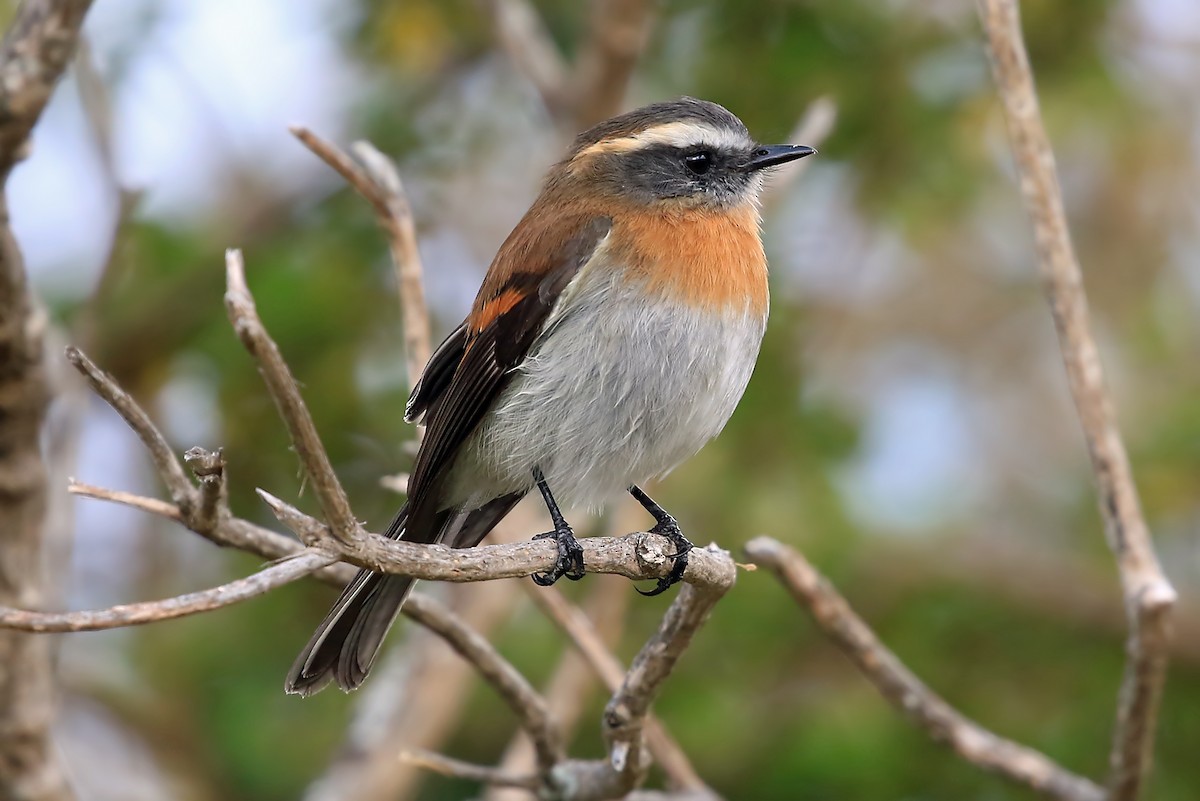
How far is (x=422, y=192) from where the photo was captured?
6977mm

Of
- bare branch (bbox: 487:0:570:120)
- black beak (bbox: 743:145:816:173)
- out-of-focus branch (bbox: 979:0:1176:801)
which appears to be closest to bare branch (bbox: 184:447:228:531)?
black beak (bbox: 743:145:816:173)

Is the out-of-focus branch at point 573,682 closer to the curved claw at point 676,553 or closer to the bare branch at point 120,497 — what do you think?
the curved claw at point 676,553

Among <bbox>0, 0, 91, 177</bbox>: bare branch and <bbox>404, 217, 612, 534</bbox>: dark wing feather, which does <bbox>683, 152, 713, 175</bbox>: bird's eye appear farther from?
<bbox>0, 0, 91, 177</bbox>: bare branch

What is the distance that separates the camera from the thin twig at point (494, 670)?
145 inches

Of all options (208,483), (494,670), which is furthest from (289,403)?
(494,670)

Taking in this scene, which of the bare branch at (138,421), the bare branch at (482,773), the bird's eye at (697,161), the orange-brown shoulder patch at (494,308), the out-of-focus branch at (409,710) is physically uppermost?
the bird's eye at (697,161)

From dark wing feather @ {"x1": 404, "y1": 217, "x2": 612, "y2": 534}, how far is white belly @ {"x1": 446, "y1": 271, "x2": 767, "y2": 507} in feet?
0.16

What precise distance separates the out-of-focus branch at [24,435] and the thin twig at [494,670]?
1058mm

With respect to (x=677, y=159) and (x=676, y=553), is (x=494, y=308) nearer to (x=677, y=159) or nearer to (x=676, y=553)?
(x=677, y=159)

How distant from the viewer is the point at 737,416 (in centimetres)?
631

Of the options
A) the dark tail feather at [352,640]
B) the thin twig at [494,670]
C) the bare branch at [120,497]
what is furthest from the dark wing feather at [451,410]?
the bare branch at [120,497]

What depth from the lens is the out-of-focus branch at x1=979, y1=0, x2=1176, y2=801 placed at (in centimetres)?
402

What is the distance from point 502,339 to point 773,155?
109 centimetres

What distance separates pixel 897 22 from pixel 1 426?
4413 mm
